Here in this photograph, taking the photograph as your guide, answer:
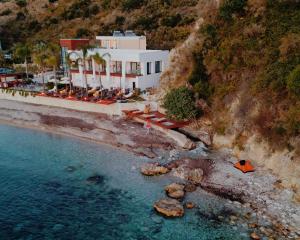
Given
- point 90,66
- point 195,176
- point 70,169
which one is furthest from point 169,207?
point 90,66

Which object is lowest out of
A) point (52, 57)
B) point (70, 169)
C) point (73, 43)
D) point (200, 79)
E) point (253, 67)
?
point (70, 169)

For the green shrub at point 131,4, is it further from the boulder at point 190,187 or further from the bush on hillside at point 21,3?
the boulder at point 190,187

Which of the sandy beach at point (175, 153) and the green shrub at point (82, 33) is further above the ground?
Result: the green shrub at point (82, 33)

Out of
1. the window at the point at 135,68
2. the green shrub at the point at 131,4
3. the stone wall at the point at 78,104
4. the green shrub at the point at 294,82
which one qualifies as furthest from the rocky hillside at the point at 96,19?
the green shrub at the point at 294,82

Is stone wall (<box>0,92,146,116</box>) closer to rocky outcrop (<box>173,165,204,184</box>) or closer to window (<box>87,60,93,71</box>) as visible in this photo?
window (<box>87,60,93,71</box>)

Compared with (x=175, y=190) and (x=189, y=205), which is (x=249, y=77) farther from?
(x=189, y=205)

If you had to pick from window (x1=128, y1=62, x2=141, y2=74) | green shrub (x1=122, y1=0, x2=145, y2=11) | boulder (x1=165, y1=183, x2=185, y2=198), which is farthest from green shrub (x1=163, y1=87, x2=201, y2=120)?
green shrub (x1=122, y1=0, x2=145, y2=11)
